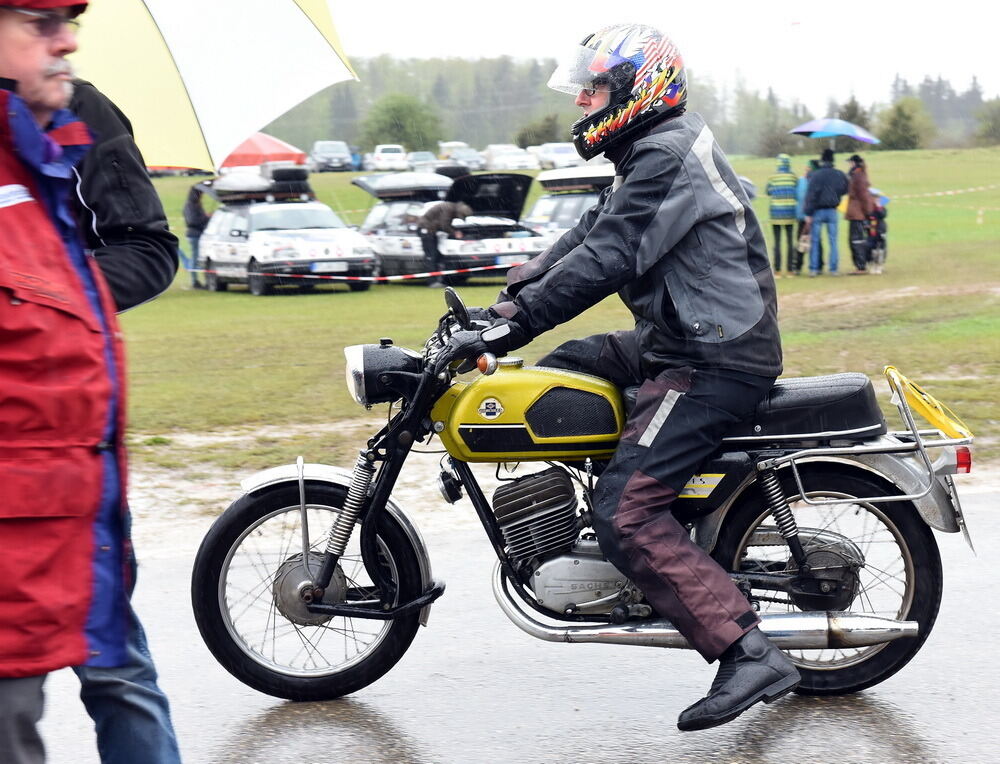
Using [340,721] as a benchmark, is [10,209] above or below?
above

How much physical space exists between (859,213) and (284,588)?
17719mm

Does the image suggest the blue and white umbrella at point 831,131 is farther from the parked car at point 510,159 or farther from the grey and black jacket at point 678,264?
the parked car at point 510,159

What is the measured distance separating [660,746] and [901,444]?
114cm

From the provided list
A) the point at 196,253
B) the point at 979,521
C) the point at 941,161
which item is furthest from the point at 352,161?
the point at 979,521

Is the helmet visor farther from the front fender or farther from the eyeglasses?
the eyeglasses

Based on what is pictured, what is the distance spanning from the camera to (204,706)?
4.11 meters

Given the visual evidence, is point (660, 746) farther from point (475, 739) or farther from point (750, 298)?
point (750, 298)

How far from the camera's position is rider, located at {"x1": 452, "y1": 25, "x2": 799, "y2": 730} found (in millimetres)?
3742

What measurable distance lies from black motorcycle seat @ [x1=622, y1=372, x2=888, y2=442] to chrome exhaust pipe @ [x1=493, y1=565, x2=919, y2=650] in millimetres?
534

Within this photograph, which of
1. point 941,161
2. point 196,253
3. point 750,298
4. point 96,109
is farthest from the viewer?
point 941,161

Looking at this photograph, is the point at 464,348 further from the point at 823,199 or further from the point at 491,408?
the point at 823,199

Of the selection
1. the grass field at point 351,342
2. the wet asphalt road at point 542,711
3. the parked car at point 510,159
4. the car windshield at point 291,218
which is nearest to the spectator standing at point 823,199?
the grass field at point 351,342

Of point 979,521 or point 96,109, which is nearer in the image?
point 96,109

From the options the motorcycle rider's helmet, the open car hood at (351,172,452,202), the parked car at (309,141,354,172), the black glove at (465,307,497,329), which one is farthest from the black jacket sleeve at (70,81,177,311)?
the parked car at (309,141,354,172)
